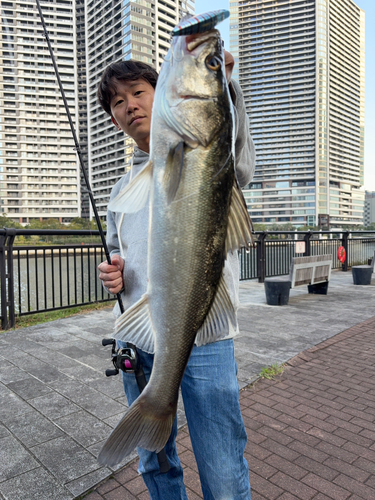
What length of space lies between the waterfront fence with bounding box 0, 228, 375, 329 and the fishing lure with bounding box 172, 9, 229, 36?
3.20 ft

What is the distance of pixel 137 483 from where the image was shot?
→ 253 cm

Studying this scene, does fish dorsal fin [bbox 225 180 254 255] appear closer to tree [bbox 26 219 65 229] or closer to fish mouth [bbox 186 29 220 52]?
fish mouth [bbox 186 29 220 52]

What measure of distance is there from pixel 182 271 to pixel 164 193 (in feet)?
0.85

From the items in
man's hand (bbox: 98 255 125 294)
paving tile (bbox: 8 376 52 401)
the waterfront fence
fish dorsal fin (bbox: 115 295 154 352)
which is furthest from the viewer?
the waterfront fence

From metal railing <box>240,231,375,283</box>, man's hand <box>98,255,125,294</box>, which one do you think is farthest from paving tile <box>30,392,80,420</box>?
metal railing <box>240,231,375,283</box>

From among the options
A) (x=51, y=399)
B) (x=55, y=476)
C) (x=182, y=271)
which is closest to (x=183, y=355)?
(x=182, y=271)

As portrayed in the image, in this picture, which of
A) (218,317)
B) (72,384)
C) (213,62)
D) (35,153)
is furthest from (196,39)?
(35,153)

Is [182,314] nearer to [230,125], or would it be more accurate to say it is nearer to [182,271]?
[182,271]

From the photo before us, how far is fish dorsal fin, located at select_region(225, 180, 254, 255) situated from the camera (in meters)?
1.19

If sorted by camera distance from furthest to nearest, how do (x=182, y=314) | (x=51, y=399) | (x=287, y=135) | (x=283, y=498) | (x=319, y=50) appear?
(x=287, y=135) < (x=319, y=50) < (x=51, y=399) < (x=283, y=498) < (x=182, y=314)

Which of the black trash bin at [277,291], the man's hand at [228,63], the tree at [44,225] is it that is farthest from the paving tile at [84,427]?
the tree at [44,225]

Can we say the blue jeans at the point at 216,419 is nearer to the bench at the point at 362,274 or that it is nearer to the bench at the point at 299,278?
the bench at the point at 299,278

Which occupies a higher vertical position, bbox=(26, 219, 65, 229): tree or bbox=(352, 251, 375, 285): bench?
bbox=(26, 219, 65, 229): tree

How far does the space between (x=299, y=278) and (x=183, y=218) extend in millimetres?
7974
